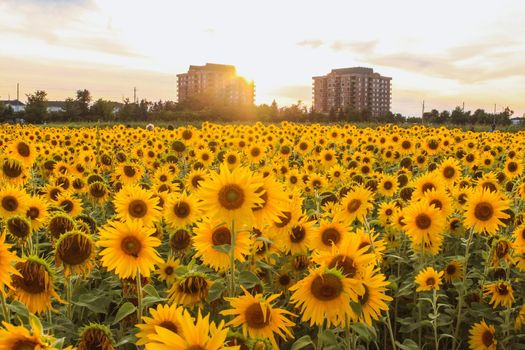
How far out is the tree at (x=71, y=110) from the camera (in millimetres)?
52875

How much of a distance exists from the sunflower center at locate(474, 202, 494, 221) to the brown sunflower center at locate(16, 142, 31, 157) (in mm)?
6029

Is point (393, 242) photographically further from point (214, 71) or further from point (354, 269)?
point (214, 71)

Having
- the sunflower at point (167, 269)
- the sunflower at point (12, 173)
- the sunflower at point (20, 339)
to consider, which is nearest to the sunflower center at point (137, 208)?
the sunflower at point (167, 269)

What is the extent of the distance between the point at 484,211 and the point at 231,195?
2.45m

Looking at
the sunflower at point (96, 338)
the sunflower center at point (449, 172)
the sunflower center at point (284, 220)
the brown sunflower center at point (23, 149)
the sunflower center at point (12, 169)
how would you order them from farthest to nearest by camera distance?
1. the brown sunflower center at point (23, 149)
2. the sunflower center at point (449, 172)
3. the sunflower center at point (12, 169)
4. the sunflower center at point (284, 220)
5. the sunflower at point (96, 338)

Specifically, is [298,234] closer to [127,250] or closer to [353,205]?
[353,205]

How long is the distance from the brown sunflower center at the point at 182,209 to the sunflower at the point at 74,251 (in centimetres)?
122

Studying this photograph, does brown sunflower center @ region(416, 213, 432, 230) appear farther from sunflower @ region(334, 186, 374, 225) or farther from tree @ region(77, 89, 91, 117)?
tree @ region(77, 89, 91, 117)

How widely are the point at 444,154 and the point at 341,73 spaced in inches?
7013

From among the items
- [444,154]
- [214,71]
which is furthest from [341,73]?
[444,154]

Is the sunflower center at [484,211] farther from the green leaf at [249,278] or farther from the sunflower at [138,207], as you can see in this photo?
the sunflower at [138,207]

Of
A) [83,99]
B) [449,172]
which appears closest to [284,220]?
[449,172]

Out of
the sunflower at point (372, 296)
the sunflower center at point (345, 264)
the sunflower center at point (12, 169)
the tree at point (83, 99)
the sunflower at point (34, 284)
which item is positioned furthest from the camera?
the tree at point (83, 99)

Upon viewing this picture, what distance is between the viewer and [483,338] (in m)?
3.78
